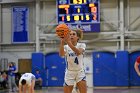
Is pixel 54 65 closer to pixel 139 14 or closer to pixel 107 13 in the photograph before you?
pixel 107 13

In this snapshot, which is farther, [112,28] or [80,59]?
[112,28]

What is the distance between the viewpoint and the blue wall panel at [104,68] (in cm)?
2495

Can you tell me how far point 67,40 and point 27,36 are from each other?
2108 centimetres

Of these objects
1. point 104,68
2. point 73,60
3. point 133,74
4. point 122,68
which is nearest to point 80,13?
point 104,68

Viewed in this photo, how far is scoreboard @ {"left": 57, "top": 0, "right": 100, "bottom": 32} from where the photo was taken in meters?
24.2

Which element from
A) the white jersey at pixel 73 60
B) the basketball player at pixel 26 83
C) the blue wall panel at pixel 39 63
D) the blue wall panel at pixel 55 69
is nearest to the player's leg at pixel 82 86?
the white jersey at pixel 73 60

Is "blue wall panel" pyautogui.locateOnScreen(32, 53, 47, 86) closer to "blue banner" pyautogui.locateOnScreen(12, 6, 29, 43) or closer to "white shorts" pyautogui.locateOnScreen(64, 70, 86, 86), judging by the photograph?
"blue banner" pyautogui.locateOnScreen(12, 6, 29, 43)

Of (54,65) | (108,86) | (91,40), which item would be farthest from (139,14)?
(54,65)

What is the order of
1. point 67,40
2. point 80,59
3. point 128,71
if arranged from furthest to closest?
point 128,71
point 80,59
point 67,40

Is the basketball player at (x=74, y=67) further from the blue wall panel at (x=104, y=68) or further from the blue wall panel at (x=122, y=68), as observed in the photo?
the blue wall panel at (x=104, y=68)

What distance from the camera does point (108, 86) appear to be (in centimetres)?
2492

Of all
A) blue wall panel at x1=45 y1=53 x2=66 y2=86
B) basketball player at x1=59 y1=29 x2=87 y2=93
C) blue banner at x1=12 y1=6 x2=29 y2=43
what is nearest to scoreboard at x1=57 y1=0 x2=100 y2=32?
blue wall panel at x1=45 y1=53 x2=66 y2=86

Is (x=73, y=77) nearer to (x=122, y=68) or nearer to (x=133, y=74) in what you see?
(x=122, y=68)

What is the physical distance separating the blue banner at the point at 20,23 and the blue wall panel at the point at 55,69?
2.56 meters
